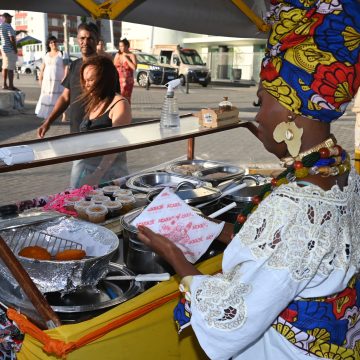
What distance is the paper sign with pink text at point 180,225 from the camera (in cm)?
179

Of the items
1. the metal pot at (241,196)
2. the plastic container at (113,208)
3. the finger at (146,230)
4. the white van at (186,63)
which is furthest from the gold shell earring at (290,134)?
the white van at (186,63)

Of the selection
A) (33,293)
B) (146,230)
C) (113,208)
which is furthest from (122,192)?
(33,293)

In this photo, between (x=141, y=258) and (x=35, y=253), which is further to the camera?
(x=141, y=258)

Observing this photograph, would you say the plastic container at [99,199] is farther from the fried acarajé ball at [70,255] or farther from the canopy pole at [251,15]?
the canopy pole at [251,15]

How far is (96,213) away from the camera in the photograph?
2.32m

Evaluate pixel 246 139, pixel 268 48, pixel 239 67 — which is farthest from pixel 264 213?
pixel 239 67

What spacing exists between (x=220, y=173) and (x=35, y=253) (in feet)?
5.56

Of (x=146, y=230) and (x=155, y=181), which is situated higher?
(x=146, y=230)

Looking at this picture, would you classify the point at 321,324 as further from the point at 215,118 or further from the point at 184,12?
the point at 184,12

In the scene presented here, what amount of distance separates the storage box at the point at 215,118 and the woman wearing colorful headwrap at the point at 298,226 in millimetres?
1561

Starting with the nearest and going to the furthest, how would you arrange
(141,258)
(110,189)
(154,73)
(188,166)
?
(141,258) → (110,189) → (188,166) → (154,73)

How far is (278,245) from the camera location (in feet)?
3.97

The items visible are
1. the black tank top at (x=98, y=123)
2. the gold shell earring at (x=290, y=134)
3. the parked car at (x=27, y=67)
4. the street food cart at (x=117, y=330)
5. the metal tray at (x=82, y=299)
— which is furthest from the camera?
the parked car at (x=27, y=67)

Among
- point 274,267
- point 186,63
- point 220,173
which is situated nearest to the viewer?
point 274,267
